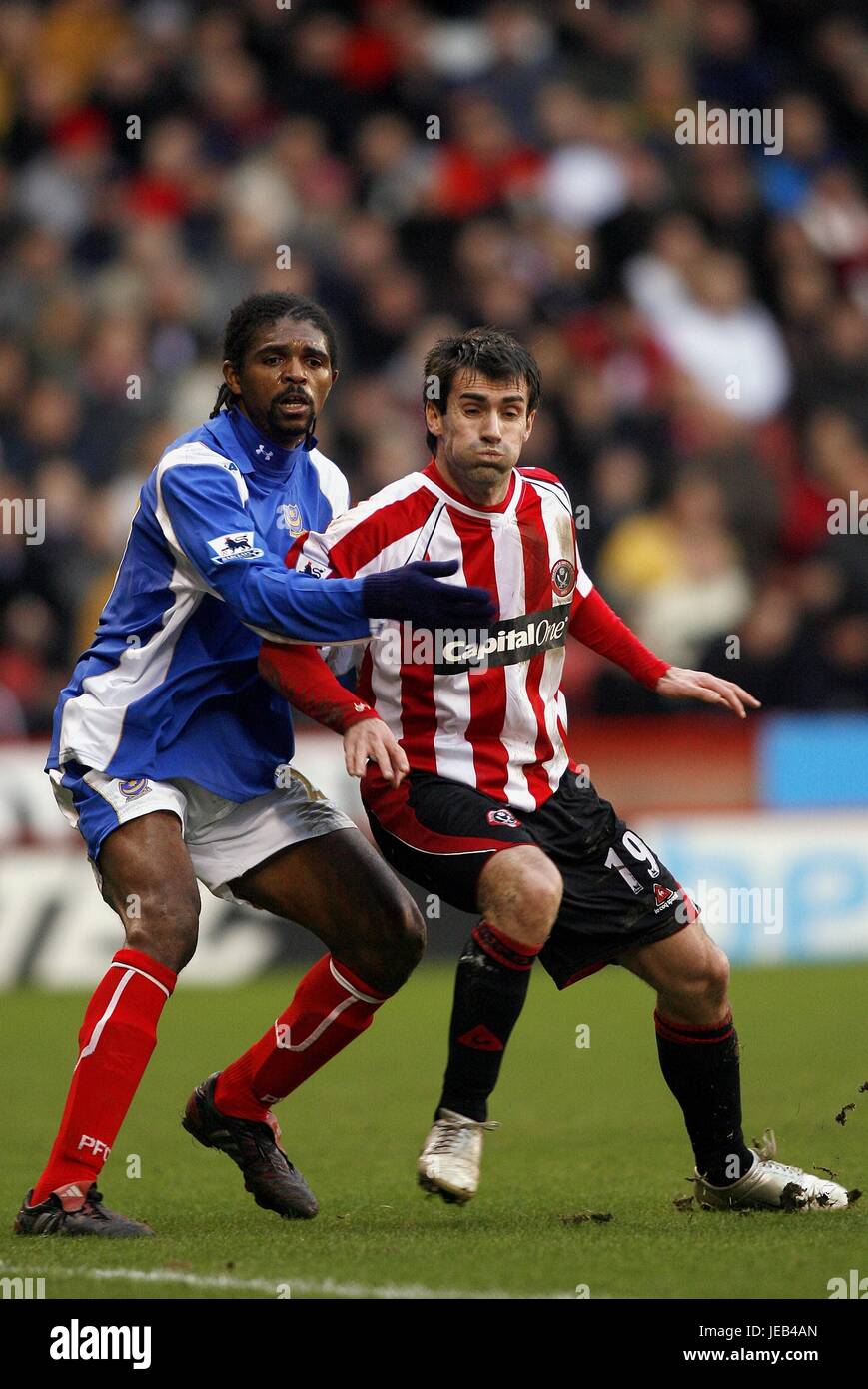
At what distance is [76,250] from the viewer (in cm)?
1208

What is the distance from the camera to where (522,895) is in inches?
173

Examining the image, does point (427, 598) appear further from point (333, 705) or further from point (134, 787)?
point (134, 787)

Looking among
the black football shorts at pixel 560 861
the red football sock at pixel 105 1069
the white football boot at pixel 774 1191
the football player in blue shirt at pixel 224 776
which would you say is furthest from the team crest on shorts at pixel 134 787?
the white football boot at pixel 774 1191

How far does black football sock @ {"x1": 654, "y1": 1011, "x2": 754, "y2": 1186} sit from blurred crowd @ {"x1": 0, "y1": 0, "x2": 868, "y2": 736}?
19.5 ft

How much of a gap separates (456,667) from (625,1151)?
5.87ft

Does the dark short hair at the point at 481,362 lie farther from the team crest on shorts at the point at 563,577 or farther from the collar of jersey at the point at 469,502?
the team crest on shorts at the point at 563,577

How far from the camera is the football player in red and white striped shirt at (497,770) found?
14.9ft

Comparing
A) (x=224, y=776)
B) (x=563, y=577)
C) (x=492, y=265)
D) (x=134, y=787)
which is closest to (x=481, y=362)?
(x=563, y=577)

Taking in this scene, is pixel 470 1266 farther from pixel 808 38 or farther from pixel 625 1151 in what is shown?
pixel 808 38

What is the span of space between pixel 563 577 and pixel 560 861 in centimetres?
70

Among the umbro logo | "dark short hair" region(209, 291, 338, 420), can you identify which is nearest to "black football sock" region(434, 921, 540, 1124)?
the umbro logo

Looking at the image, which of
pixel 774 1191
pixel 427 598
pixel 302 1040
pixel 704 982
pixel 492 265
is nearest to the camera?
pixel 427 598

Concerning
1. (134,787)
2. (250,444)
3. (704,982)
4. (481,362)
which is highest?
(481,362)

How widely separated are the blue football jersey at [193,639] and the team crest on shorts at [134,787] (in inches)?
0.7
